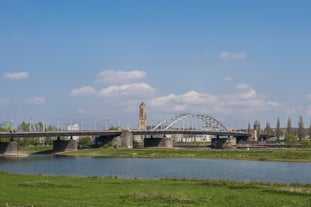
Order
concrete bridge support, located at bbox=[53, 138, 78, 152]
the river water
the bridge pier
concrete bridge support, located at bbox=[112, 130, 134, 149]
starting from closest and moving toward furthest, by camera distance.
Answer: the river water
the bridge pier
concrete bridge support, located at bbox=[53, 138, 78, 152]
concrete bridge support, located at bbox=[112, 130, 134, 149]

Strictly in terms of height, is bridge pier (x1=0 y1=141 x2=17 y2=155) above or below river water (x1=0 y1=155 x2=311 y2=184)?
above

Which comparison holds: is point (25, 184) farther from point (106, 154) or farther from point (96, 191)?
point (106, 154)

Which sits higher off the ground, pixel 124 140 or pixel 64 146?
pixel 124 140

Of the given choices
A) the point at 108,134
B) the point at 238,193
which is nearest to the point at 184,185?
the point at 238,193

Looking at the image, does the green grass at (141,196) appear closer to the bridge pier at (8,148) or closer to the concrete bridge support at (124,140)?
the bridge pier at (8,148)

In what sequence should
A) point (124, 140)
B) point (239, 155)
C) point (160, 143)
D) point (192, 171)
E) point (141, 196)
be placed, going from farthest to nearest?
point (160, 143) < point (124, 140) < point (239, 155) < point (192, 171) < point (141, 196)

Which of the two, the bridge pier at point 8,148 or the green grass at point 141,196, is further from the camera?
the bridge pier at point 8,148

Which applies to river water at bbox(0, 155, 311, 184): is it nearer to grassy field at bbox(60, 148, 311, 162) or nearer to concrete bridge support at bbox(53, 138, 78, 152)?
grassy field at bbox(60, 148, 311, 162)

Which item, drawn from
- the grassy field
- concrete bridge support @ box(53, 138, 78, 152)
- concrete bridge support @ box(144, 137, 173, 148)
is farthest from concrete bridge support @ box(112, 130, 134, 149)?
the grassy field

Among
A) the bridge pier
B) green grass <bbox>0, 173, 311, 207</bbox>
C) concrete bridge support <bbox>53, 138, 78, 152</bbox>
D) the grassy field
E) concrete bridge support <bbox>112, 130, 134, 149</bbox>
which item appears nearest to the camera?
green grass <bbox>0, 173, 311, 207</bbox>

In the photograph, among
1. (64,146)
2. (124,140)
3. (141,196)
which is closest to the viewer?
(141,196)

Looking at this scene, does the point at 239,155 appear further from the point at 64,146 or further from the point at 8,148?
the point at 8,148

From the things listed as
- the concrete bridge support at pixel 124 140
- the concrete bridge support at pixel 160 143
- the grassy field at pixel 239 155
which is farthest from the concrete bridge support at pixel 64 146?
the concrete bridge support at pixel 160 143

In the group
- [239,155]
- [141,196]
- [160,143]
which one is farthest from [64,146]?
[141,196]
